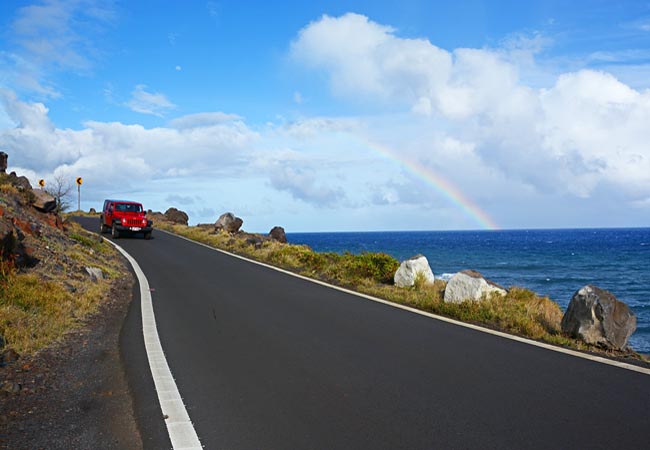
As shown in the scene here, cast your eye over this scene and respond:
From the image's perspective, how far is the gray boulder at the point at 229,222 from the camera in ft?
132

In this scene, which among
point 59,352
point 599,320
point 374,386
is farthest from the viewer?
point 599,320

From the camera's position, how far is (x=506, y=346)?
7.39m

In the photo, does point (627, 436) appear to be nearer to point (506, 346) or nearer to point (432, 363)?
point (432, 363)

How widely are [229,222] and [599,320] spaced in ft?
115

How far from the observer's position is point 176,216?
56781mm

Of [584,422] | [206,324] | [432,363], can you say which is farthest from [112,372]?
[584,422]

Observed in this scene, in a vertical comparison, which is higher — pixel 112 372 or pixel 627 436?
pixel 627 436

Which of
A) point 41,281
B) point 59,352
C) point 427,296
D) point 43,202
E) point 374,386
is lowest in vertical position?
point 59,352

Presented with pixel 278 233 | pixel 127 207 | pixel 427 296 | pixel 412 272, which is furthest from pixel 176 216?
pixel 427 296

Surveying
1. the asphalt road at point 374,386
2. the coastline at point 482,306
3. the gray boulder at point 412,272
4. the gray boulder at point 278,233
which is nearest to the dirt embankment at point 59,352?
the asphalt road at point 374,386

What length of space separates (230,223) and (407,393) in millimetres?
36403

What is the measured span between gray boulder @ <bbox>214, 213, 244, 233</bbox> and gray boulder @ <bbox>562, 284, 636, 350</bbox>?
110ft

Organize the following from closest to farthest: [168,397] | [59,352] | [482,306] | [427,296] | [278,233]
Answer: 1. [168,397]
2. [59,352]
3. [482,306]
4. [427,296]
5. [278,233]

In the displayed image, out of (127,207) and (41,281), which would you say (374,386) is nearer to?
(41,281)
